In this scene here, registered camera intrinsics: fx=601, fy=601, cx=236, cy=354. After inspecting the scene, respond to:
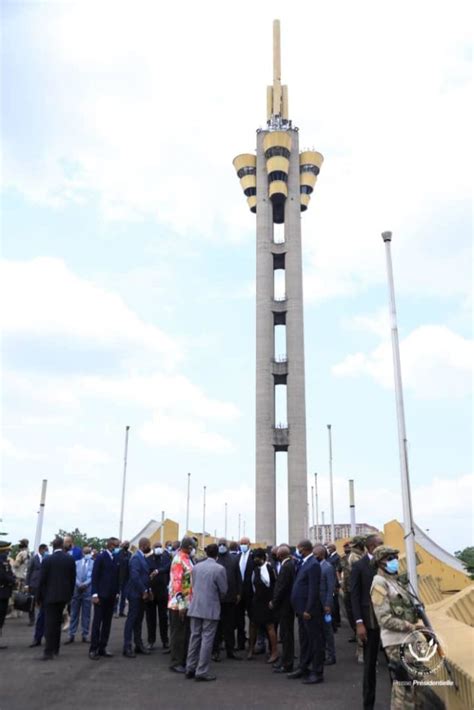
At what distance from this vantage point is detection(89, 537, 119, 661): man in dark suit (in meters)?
9.80

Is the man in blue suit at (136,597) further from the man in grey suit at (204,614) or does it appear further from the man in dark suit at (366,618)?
the man in dark suit at (366,618)

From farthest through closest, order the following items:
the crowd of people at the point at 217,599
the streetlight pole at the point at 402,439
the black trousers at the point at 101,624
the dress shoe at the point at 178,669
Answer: the streetlight pole at the point at 402,439 → the black trousers at the point at 101,624 → the dress shoe at the point at 178,669 → the crowd of people at the point at 217,599

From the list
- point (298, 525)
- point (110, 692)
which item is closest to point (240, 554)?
point (110, 692)

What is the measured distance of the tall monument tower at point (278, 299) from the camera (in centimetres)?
5069

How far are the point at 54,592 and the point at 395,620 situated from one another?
6.21 m

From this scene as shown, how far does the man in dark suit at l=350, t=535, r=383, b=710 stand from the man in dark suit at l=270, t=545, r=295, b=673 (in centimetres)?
182

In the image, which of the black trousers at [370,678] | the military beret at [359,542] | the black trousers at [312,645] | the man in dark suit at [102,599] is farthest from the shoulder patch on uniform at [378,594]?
the man in dark suit at [102,599]

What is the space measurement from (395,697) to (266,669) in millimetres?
4113

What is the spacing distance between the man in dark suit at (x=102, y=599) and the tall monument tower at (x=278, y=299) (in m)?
40.5

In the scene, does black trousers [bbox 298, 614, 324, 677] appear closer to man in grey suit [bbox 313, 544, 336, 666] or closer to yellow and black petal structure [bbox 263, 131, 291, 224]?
man in grey suit [bbox 313, 544, 336, 666]

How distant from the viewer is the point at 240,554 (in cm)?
1105

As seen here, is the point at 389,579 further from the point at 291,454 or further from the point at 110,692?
the point at 291,454

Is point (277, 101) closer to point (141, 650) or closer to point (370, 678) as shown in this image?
point (141, 650)

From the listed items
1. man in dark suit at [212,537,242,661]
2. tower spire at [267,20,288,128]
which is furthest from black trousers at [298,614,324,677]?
tower spire at [267,20,288,128]
